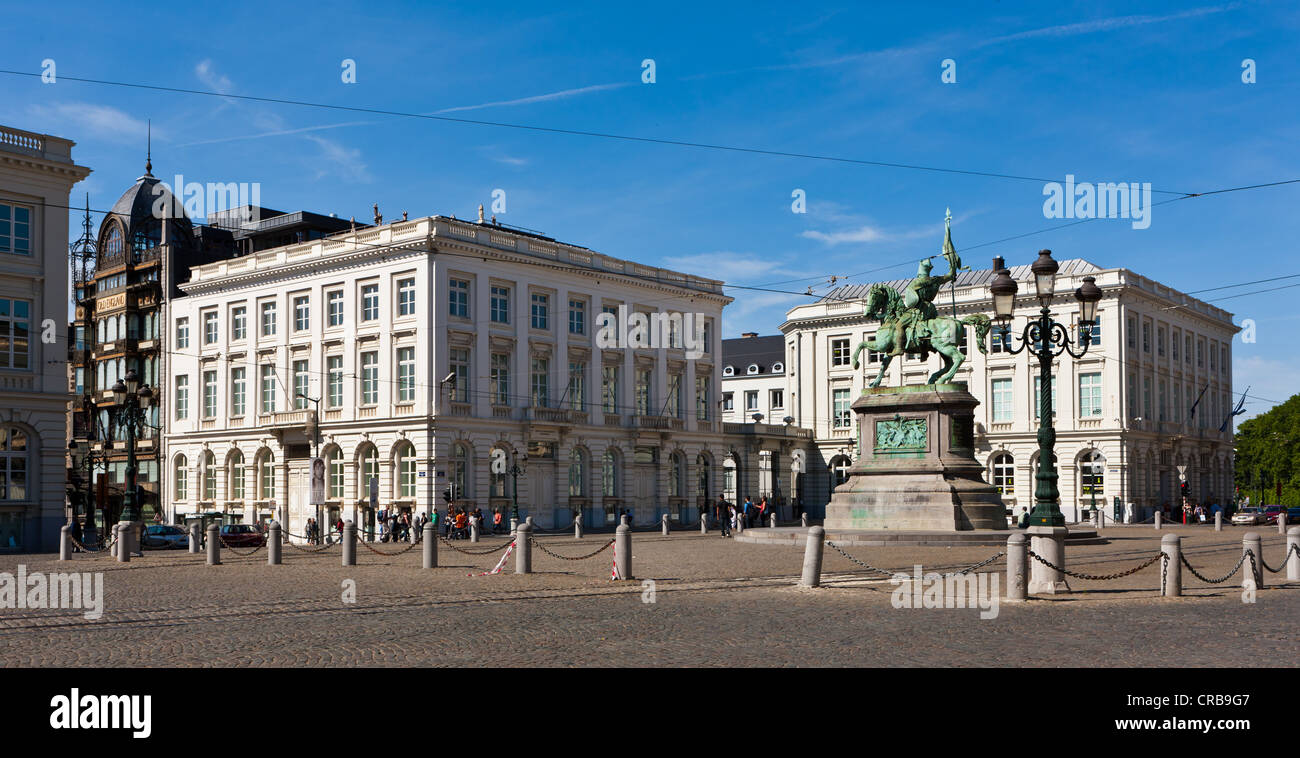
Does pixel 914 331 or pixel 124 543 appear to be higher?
pixel 914 331

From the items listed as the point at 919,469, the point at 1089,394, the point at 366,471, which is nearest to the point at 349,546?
the point at 919,469

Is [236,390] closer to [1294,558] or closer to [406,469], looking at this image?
[406,469]

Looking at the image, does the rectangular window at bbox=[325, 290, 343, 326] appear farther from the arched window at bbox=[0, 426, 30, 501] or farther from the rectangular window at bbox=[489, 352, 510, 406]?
the arched window at bbox=[0, 426, 30, 501]

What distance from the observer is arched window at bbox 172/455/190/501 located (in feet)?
230

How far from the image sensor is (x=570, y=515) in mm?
64812

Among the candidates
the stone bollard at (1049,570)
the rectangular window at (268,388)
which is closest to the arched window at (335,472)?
the rectangular window at (268,388)

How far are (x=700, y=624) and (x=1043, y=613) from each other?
465cm

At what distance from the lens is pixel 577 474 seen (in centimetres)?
6619

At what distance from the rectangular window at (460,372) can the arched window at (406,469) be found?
322 cm

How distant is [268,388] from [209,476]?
23.1ft

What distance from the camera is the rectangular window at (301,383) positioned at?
6400 centimetres

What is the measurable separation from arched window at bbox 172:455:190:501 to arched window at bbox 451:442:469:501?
19102mm

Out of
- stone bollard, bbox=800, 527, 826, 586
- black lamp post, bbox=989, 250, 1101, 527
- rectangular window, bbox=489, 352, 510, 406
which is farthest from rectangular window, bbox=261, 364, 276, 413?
stone bollard, bbox=800, 527, 826, 586

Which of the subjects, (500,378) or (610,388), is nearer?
(500,378)
